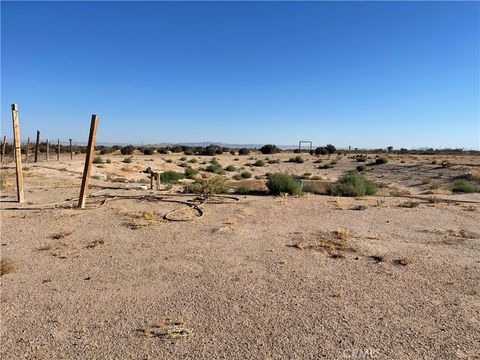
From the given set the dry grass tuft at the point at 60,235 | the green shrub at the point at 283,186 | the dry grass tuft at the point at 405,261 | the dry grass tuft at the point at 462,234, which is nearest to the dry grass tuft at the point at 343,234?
the dry grass tuft at the point at 405,261

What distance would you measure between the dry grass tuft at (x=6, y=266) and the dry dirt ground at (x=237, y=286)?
3 centimetres

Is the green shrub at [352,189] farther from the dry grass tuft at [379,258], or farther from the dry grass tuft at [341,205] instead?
the dry grass tuft at [379,258]

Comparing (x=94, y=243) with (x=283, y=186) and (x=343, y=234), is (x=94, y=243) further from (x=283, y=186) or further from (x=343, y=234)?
(x=283, y=186)

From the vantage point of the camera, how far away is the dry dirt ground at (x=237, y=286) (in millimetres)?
4859

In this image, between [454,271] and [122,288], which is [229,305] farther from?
[454,271]

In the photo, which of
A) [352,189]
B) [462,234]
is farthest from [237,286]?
[352,189]

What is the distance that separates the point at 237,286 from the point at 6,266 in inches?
163

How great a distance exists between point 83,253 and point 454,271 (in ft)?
23.4

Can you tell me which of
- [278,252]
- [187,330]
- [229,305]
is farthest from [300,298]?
[278,252]

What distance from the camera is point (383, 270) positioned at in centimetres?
756

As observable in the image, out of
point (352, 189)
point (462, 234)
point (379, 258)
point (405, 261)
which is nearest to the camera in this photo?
point (405, 261)

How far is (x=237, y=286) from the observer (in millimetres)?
6691

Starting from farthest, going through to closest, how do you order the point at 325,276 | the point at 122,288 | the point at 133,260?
the point at 133,260
the point at 325,276
the point at 122,288

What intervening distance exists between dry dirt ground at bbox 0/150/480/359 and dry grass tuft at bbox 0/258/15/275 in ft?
0.08
